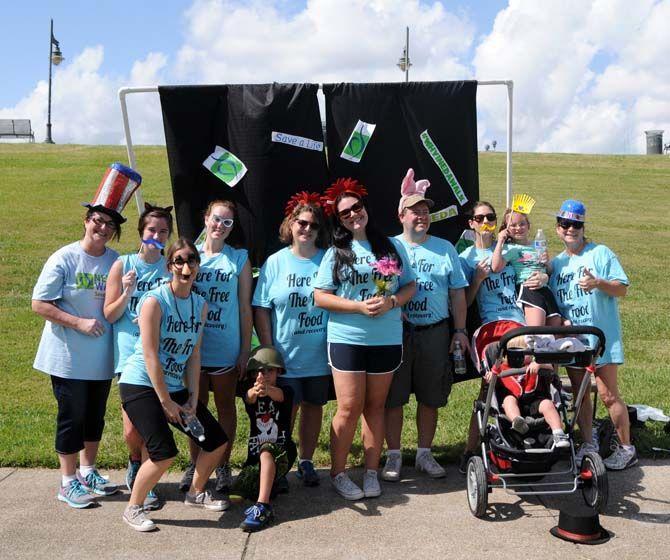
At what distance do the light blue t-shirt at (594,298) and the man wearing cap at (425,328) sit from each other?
751 millimetres

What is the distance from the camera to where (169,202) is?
73.5 ft

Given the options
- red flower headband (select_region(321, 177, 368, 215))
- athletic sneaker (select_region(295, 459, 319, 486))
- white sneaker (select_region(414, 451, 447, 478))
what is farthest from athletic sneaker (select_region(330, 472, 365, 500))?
red flower headband (select_region(321, 177, 368, 215))

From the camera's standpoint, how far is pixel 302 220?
4801 mm

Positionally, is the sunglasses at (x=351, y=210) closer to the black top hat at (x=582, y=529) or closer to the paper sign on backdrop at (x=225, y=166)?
the paper sign on backdrop at (x=225, y=166)

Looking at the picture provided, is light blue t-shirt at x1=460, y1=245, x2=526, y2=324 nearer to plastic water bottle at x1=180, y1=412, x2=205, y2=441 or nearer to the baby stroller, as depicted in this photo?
the baby stroller

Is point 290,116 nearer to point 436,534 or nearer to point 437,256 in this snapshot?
point 437,256

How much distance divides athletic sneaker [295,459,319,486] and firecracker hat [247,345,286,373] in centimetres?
82

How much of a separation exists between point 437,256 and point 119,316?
7.12 ft

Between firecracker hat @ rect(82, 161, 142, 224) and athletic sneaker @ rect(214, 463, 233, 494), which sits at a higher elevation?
firecracker hat @ rect(82, 161, 142, 224)

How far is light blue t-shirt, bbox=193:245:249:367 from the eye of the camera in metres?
4.84

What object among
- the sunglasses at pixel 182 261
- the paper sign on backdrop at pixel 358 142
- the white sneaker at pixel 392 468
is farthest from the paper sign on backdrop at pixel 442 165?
the sunglasses at pixel 182 261

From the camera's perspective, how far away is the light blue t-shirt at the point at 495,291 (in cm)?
525

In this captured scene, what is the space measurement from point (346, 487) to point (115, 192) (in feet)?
8.11

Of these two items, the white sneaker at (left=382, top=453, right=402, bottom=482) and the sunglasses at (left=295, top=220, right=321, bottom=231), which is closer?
the sunglasses at (left=295, top=220, right=321, bottom=231)
